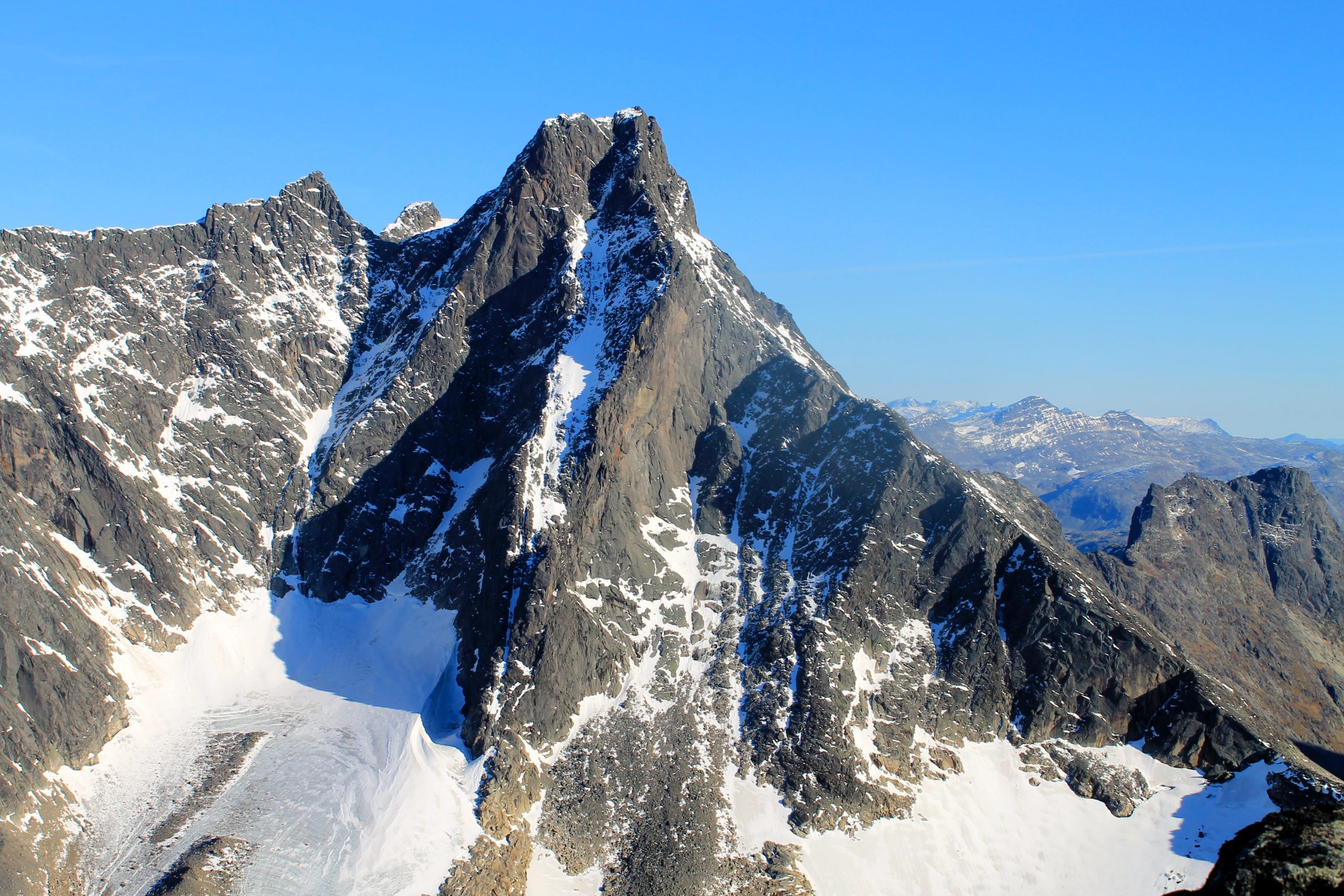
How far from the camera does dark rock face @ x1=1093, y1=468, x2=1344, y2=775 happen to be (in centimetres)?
15300

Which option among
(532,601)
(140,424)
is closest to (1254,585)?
(532,601)

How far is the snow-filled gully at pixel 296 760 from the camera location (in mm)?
87125

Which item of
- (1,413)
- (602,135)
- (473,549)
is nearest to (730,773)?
(473,549)

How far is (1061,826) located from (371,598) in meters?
105

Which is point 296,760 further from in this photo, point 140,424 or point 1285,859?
point 1285,859

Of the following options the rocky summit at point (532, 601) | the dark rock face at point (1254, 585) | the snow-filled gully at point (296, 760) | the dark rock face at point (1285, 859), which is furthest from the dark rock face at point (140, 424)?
the dark rock face at point (1254, 585)

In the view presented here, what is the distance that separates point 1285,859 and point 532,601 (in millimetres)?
103812

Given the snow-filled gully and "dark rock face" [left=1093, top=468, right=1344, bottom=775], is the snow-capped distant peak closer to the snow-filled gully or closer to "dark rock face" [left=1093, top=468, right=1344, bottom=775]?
the snow-filled gully

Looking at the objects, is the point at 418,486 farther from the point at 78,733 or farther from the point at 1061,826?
the point at 1061,826

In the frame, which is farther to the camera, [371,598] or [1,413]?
[371,598]

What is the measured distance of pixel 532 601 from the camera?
112625 mm

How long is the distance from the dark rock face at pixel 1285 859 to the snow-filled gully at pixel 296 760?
8806cm

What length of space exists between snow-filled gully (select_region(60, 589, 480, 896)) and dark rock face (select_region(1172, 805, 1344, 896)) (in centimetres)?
8806

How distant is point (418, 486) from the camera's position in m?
142
